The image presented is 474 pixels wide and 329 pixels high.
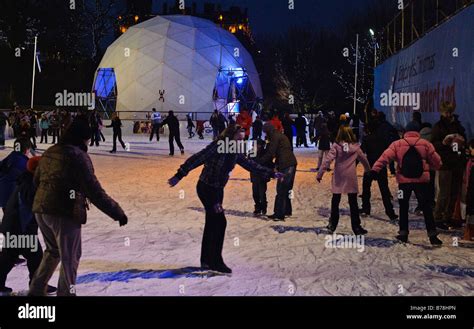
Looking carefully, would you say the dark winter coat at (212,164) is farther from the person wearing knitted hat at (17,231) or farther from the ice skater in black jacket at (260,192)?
the ice skater in black jacket at (260,192)

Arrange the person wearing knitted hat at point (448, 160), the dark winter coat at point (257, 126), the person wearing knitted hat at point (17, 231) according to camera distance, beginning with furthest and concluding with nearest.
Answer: the dark winter coat at point (257, 126), the person wearing knitted hat at point (448, 160), the person wearing knitted hat at point (17, 231)

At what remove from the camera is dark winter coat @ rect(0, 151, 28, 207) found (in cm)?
582

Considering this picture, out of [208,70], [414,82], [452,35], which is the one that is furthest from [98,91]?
[452,35]

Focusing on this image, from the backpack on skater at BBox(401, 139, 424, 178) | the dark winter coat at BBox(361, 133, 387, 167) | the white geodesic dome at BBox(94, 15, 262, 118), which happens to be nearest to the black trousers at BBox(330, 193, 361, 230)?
the backpack on skater at BBox(401, 139, 424, 178)

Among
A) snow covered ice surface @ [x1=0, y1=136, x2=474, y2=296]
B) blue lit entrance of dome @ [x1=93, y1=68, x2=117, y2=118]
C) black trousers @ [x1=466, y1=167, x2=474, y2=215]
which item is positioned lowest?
snow covered ice surface @ [x1=0, y1=136, x2=474, y2=296]

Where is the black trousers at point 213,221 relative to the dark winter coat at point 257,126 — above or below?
below

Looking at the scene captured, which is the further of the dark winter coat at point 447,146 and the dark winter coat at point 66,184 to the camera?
the dark winter coat at point 447,146

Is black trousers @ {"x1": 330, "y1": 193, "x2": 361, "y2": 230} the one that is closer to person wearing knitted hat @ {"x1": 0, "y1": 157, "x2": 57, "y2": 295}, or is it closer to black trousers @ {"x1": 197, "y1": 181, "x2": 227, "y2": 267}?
black trousers @ {"x1": 197, "y1": 181, "x2": 227, "y2": 267}

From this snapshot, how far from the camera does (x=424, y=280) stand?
5.78 meters

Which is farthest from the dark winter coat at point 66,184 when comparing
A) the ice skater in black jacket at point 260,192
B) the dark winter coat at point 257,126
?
the dark winter coat at point 257,126

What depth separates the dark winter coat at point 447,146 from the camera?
8.23m

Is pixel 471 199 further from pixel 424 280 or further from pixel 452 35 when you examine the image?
pixel 452 35

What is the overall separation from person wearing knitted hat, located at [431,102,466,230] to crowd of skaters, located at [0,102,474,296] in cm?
1

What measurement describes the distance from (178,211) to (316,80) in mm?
45595
